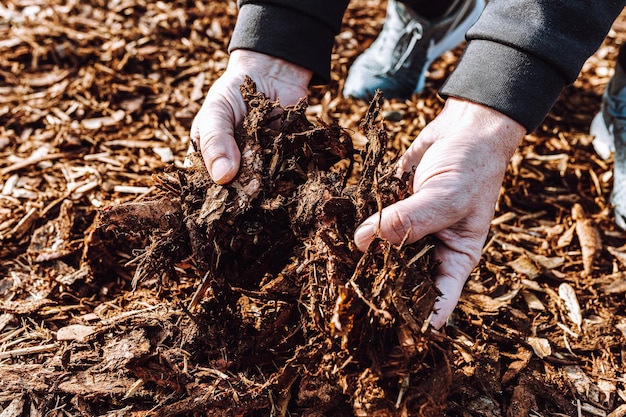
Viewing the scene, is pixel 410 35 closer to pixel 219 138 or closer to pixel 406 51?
pixel 406 51

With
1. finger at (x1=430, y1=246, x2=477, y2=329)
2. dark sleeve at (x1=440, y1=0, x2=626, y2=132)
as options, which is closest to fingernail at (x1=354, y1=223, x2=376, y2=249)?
finger at (x1=430, y1=246, x2=477, y2=329)

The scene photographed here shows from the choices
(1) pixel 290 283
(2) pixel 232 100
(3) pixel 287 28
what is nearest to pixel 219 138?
(2) pixel 232 100

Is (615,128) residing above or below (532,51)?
below

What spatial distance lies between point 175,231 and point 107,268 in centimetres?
61

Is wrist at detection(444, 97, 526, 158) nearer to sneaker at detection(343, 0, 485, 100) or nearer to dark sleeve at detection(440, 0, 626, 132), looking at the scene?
dark sleeve at detection(440, 0, 626, 132)

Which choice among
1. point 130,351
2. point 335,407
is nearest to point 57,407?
point 130,351

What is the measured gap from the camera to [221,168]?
176 centimetres

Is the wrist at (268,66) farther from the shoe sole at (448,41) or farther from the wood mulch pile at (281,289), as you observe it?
the shoe sole at (448,41)

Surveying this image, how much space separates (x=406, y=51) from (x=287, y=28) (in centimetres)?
142

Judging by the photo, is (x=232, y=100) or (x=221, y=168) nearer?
(x=221, y=168)

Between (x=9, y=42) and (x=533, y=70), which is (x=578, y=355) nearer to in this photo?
(x=533, y=70)

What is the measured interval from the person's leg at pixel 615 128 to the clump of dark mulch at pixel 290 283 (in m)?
1.64

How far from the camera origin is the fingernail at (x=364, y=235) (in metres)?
1.58

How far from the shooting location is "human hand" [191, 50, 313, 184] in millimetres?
1786
